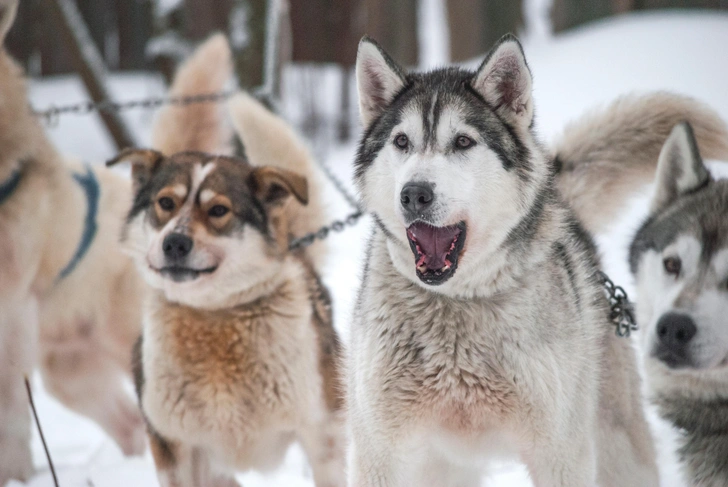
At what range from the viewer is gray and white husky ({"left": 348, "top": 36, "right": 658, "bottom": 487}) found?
212 cm

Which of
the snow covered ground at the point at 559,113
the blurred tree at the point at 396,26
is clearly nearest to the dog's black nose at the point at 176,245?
the snow covered ground at the point at 559,113

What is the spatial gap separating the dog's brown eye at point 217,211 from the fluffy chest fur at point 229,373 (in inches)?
16.3

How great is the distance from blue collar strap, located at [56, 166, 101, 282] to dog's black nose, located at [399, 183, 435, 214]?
289 cm

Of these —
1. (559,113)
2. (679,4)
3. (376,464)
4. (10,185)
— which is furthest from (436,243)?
(679,4)

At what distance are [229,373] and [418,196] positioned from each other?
136 cm

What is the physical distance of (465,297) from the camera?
2.24 metres

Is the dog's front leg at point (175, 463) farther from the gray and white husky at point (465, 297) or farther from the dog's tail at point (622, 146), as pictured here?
the dog's tail at point (622, 146)

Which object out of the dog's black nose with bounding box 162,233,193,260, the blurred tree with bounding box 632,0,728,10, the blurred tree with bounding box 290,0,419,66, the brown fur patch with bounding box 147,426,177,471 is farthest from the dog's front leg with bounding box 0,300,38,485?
the blurred tree with bounding box 632,0,728,10

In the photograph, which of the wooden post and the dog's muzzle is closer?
the dog's muzzle

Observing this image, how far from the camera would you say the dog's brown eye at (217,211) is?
10.2 ft

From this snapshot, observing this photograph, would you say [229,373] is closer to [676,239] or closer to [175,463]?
[175,463]

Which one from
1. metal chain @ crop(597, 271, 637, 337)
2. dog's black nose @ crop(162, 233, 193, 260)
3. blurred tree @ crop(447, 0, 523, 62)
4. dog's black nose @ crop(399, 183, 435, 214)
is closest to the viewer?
dog's black nose @ crop(399, 183, 435, 214)

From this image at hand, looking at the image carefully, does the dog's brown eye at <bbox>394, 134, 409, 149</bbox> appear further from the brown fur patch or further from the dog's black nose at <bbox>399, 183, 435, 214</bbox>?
the brown fur patch

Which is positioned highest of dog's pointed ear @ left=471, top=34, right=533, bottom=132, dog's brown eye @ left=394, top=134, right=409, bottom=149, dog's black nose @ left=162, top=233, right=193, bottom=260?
dog's pointed ear @ left=471, top=34, right=533, bottom=132
